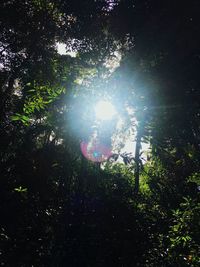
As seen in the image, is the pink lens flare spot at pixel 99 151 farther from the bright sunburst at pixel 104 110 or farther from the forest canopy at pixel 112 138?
the bright sunburst at pixel 104 110

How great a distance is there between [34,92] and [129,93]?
114 centimetres

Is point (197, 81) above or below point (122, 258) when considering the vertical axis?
above

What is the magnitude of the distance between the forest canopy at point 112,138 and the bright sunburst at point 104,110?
0.01 meters

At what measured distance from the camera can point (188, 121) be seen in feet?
12.4

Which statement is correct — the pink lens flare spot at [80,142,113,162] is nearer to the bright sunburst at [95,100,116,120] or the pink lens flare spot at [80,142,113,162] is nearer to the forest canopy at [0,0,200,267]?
the forest canopy at [0,0,200,267]

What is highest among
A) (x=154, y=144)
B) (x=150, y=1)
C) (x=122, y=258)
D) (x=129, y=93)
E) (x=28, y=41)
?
(x=28, y=41)

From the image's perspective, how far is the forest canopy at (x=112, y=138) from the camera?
298cm

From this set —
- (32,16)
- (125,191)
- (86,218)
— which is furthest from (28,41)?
(86,218)

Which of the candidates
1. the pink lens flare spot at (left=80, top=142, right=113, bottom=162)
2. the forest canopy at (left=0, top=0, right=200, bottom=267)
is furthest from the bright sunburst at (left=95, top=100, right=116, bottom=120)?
the pink lens flare spot at (left=80, top=142, right=113, bottom=162)

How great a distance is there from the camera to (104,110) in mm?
2875

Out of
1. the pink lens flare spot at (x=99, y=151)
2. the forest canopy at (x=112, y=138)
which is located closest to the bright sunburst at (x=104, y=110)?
the forest canopy at (x=112, y=138)

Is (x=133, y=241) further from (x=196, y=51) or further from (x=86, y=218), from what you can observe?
(x=196, y=51)

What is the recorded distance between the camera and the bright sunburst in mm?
2838

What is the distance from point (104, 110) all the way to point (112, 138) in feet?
3.62
